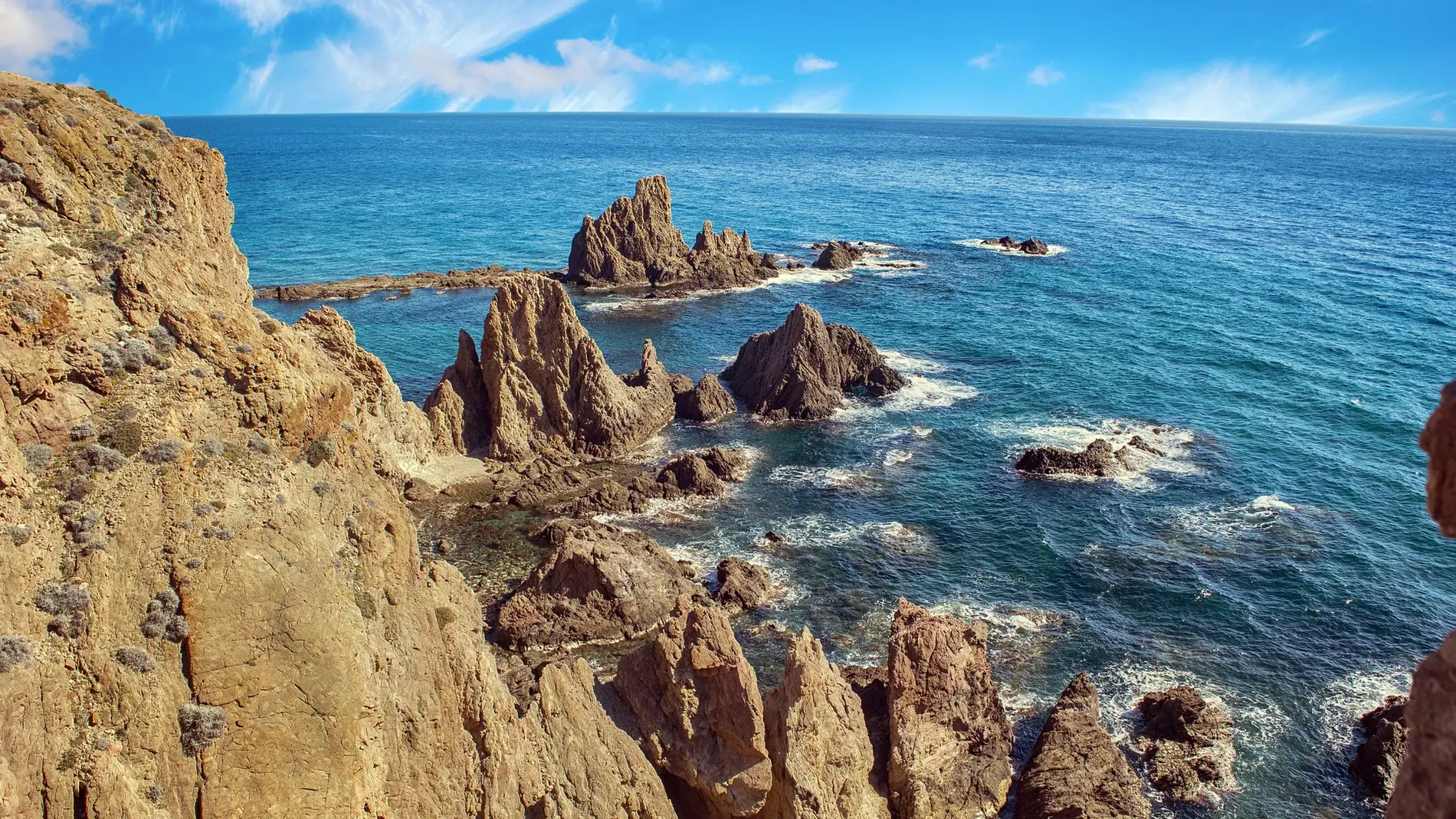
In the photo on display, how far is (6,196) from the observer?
23594 millimetres

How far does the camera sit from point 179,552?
20.3 m

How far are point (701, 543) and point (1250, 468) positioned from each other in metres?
38.6

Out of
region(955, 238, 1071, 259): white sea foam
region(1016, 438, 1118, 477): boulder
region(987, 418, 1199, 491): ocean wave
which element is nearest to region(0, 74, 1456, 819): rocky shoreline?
region(1016, 438, 1118, 477): boulder

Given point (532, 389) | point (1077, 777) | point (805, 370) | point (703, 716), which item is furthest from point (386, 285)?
point (1077, 777)

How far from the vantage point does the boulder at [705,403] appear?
219ft

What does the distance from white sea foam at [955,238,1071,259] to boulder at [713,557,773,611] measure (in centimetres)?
9888

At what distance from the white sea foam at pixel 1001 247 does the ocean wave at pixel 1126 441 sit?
225ft

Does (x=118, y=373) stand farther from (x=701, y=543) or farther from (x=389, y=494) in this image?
(x=701, y=543)

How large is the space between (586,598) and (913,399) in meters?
39.3

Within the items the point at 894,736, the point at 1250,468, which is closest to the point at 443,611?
the point at 894,736

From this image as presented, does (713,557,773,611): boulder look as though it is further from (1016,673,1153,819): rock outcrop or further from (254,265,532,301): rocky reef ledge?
(254,265,532,301): rocky reef ledge

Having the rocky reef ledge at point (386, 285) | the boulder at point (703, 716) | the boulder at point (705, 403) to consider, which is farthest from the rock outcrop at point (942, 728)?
the rocky reef ledge at point (386, 285)

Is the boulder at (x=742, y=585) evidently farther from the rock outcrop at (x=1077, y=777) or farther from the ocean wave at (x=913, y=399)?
the ocean wave at (x=913, y=399)

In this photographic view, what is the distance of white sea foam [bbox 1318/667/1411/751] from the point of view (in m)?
35.2
